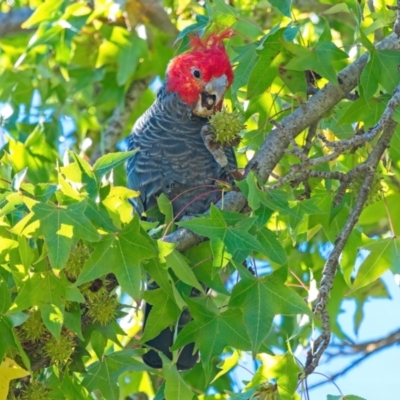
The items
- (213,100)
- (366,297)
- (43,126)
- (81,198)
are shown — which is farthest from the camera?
(43,126)

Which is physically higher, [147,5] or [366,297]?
[147,5]

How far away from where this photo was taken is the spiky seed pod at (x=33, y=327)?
2.89m

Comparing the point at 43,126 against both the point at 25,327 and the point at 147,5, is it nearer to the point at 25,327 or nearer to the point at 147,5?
the point at 147,5

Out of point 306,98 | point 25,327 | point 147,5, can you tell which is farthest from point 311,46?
point 147,5

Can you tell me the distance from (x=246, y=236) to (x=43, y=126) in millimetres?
3188

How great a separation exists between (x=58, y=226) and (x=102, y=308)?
60 cm

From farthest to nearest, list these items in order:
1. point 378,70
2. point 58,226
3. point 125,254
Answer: point 378,70
point 125,254
point 58,226

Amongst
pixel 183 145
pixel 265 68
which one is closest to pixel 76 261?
pixel 265 68

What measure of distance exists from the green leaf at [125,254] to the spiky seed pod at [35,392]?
64 centimetres

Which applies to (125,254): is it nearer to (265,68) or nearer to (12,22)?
(265,68)

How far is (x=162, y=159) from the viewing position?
4.22 metres

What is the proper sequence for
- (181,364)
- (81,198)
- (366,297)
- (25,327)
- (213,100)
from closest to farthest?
1. (81,198)
2. (25,327)
3. (181,364)
4. (213,100)
5. (366,297)

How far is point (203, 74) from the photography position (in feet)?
14.4

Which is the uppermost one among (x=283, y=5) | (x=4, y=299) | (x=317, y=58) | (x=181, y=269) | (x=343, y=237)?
(x=283, y=5)
